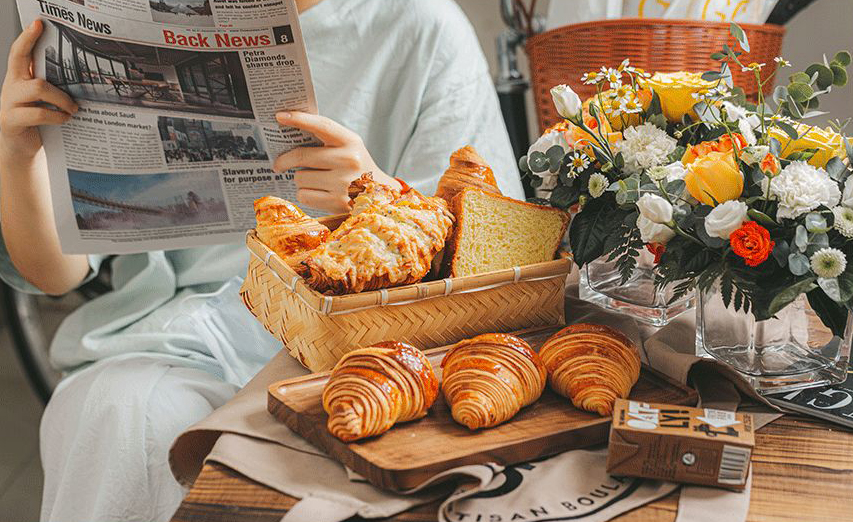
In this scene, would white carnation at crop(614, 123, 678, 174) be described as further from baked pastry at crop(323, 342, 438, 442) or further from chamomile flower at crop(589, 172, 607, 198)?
baked pastry at crop(323, 342, 438, 442)

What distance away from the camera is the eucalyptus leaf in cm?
68

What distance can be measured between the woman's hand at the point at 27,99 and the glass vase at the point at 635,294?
76 cm

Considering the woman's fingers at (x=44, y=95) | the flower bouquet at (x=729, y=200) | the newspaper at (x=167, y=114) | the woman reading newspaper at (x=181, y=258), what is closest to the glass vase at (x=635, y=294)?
the flower bouquet at (x=729, y=200)

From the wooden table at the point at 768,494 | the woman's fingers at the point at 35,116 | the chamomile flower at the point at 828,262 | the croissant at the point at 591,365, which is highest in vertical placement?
the woman's fingers at the point at 35,116

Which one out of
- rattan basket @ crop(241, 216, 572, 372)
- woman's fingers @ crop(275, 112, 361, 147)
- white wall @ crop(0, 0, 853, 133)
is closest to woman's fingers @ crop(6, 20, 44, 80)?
woman's fingers @ crop(275, 112, 361, 147)

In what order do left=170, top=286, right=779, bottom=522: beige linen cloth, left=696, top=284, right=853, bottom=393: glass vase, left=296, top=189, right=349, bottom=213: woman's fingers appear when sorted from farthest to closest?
left=296, top=189, right=349, bottom=213: woman's fingers
left=696, top=284, right=853, bottom=393: glass vase
left=170, top=286, right=779, bottom=522: beige linen cloth

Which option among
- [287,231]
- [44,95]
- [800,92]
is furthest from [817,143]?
[44,95]

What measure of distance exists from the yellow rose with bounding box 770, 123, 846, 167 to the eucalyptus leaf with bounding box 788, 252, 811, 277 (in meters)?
0.13

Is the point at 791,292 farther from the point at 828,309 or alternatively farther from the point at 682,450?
the point at 682,450

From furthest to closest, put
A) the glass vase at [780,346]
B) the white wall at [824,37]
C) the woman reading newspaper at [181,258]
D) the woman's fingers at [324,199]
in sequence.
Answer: the white wall at [824,37], the woman's fingers at [324,199], the woman reading newspaper at [181,258], the glass vase at [780,346]

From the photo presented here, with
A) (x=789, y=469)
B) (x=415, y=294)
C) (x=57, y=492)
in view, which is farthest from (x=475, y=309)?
(x=57, y=492)

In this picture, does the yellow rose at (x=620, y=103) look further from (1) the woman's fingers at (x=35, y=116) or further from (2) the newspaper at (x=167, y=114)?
(1) the woman's fingers at (x=35, y=116)

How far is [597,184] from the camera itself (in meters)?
0.84

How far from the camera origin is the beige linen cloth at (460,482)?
590 millimetres
